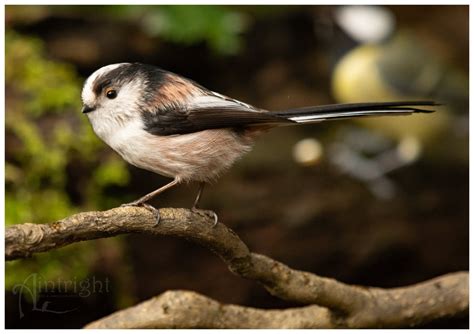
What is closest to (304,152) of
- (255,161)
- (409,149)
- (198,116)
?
(255,161)

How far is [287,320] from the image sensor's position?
75.3 inches

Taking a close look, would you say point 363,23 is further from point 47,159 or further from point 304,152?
point 47,159

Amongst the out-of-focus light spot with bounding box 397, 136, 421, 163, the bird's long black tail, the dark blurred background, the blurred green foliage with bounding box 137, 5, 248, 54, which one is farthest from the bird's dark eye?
the out-of-focus light spot with bounding box 397, 136, 421, 163

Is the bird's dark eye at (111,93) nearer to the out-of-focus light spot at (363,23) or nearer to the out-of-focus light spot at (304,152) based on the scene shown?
the out-of-focus light spot at (304,152)

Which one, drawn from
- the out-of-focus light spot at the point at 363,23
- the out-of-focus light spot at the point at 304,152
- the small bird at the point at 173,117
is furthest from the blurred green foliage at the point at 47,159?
the out-of-focus light spot at the point at 363,23

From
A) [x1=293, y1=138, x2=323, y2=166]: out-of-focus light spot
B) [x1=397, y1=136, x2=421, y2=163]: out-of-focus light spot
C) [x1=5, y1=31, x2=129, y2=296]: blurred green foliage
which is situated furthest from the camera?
[x1=397, y1=136, x2=421, y2=163]: out-of-focus light spot

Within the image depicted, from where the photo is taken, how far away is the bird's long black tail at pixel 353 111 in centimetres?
136

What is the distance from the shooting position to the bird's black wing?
4.63ft

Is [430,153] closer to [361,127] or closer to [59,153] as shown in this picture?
[361,127]

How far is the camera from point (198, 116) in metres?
1.43

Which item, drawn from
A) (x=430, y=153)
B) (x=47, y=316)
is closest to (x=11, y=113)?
(x=47, y=316)

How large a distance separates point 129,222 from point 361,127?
2.40m

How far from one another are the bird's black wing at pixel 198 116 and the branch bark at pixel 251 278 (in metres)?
0.17

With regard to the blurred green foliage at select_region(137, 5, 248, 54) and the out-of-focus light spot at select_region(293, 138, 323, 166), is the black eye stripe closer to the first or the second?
the out-of-focus light spot at select_region(293, 138, 323, 166)
